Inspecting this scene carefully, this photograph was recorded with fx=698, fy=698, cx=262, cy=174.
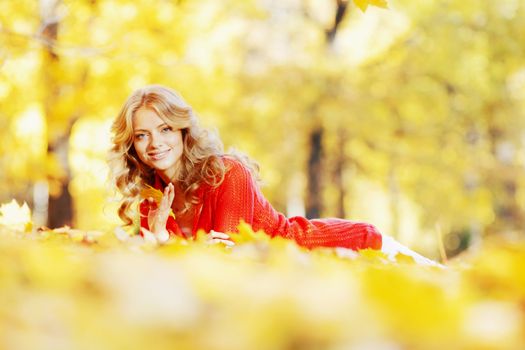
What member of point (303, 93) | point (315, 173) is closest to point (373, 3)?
point (303, 93)

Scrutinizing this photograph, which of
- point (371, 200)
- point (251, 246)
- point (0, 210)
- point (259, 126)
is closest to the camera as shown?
point (251, 246)

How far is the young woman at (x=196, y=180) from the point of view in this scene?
10.6ft

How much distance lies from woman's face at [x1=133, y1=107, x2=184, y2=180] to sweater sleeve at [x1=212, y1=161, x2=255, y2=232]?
28cm

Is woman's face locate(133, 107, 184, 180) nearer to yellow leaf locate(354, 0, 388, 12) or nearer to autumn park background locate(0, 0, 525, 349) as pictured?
yellow leaf locate(354, 0, 388, 12)

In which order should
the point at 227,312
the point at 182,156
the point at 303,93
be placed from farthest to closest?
1. the point at 303,93
2. the point at 182,156
3. the point at 227,312

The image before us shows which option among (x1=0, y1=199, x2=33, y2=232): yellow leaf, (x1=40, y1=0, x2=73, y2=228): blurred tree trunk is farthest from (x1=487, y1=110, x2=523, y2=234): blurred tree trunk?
(x1=0, y1=199, x2=33, y2=232): yellow leaf

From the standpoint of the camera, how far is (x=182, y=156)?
348 cm

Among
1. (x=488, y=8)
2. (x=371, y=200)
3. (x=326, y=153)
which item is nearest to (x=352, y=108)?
(x=326, y=153)

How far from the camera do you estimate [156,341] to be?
502 millimetres

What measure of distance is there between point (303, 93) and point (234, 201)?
9.43 metres

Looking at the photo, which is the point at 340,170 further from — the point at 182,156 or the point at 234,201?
the point at 234,201

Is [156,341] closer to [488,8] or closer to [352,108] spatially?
[352,108]

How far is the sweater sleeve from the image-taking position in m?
3.12

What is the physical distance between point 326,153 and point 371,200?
28.4ft
